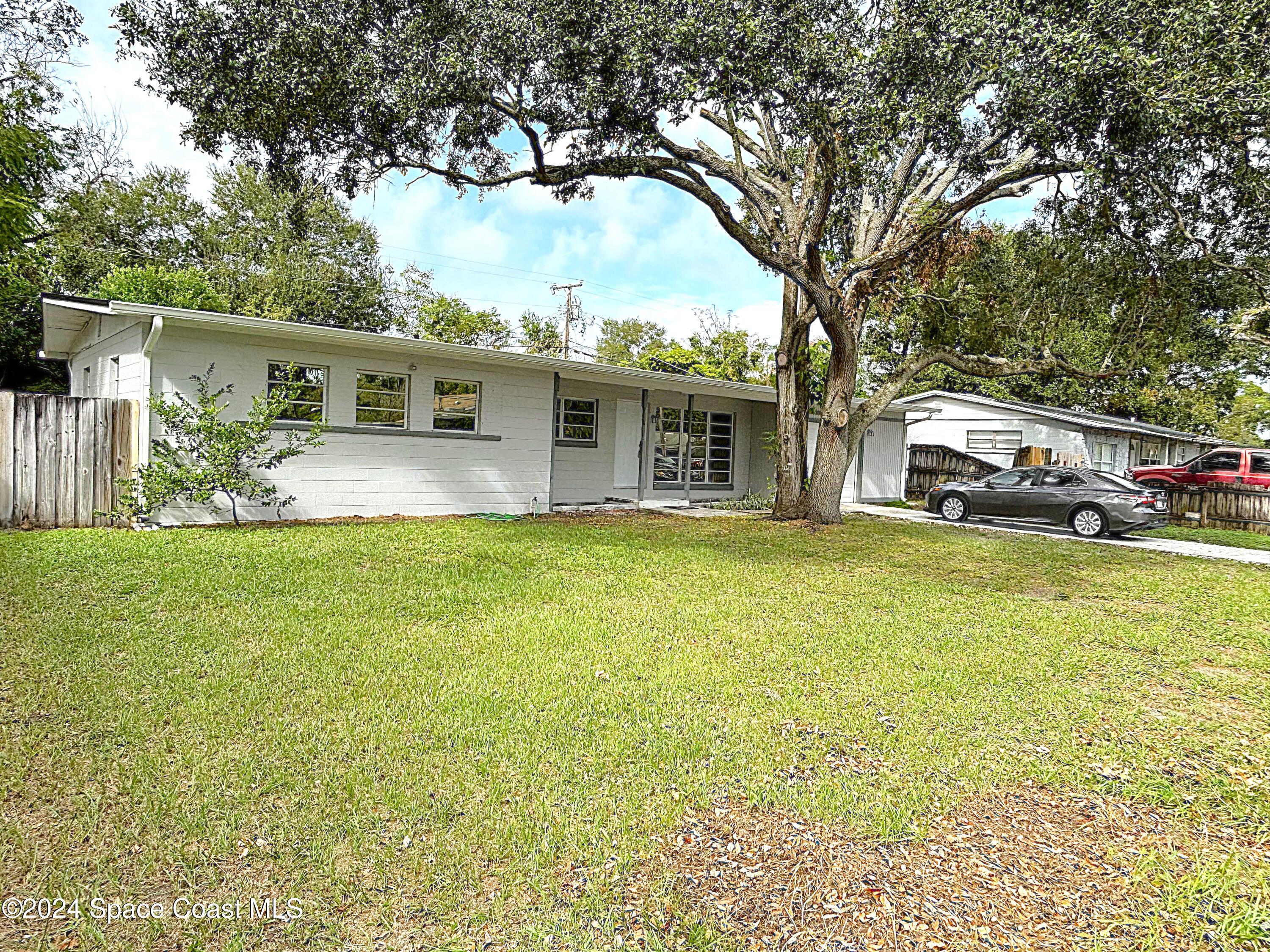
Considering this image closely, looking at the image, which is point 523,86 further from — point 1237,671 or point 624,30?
point 1237,671

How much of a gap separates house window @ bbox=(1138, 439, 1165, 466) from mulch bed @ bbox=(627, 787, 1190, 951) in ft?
98.5

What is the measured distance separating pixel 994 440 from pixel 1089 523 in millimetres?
11974

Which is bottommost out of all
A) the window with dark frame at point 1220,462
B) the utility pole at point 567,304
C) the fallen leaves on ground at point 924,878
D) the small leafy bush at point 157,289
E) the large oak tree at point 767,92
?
the fallen leaves on ground at point 924,878

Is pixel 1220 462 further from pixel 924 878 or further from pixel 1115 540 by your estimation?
pixel 924 878

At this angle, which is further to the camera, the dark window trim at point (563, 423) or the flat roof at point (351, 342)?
the dark window trim at point (563, 423)

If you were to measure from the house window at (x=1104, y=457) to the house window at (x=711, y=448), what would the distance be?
46.1ft

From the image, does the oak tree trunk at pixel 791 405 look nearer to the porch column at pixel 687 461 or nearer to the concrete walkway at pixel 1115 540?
the concrete walkway at pixel 1115 540

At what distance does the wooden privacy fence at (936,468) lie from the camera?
19797mm

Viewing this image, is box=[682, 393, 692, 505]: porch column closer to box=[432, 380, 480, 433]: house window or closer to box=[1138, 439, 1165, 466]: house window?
box=[432, 380, 480, 433]: house window

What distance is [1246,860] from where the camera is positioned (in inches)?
111

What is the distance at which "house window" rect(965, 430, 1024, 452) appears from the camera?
23.6 m

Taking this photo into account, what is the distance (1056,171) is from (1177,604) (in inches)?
248

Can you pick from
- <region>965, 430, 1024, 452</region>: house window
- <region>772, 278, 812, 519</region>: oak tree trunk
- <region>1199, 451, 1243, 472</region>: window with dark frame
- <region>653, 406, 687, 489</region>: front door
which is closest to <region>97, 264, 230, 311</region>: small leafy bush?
<region>653, 406, 687, 489</region>: front door

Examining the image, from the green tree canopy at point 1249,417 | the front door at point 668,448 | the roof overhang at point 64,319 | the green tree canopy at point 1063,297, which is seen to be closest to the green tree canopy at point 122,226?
the roof overhang at point 64,319
